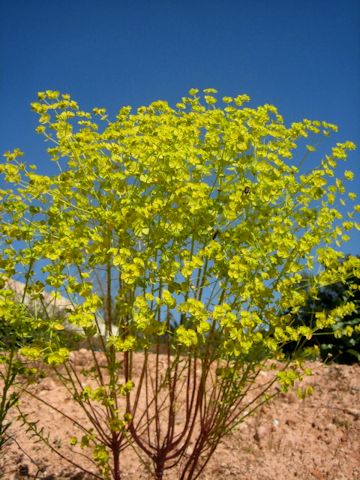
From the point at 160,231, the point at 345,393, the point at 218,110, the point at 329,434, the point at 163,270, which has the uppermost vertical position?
the point at 218,110

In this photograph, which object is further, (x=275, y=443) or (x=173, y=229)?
(x=275, y=443)

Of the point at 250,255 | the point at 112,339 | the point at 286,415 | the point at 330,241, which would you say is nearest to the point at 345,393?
the point at 286,415

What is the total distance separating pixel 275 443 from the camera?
5.18 metres

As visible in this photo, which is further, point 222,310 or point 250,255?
point 250,255

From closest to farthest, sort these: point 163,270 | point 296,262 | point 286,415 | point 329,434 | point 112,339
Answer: point 112,339 → point 163,270 → point 296,262 → point 329,434 → point 286,415

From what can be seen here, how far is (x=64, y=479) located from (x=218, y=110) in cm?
301

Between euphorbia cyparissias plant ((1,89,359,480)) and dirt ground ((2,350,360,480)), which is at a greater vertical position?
euphorbia cyparissias plant ((1,89,359,480))

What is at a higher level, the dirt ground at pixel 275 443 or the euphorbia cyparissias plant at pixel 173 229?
the euphorbia cyparissias plant at pixel 173 229

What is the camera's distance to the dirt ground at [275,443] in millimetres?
4723

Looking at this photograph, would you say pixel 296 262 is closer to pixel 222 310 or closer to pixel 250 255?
pixel 250 255

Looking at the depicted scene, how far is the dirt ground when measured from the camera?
15.5 feet

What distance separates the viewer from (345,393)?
5.92 m

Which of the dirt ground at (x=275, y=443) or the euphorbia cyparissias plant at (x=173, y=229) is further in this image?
the dirt ground at (x=275, y=443)

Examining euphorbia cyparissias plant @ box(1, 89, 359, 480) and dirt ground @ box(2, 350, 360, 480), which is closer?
euphorbia cyparissias plant @ box(1, 89, 359, 480)
